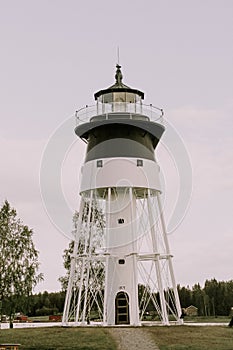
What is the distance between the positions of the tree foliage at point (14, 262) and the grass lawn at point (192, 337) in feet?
38.3

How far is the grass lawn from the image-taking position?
29000 millimetres

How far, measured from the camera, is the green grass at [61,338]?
29.6 meters

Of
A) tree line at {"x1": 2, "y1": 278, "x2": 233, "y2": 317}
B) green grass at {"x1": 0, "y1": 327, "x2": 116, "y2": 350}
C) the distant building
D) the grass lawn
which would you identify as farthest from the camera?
the distant building

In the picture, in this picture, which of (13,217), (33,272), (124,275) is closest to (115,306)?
(124,275)

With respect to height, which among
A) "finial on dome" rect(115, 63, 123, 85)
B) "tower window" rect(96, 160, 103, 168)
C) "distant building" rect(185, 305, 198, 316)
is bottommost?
"distant building" rect(185, 305, 198, 316)

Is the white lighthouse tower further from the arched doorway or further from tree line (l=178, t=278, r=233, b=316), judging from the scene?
tree line (l=178, t=278, r=233, b=316)

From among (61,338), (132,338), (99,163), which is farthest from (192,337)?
(99,163)

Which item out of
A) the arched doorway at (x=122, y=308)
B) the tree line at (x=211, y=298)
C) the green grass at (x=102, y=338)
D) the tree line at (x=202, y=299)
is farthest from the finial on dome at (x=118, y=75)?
the tree line at (x=211, y=298)

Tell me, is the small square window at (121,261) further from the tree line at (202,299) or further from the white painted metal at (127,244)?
the tree line at (202,299)

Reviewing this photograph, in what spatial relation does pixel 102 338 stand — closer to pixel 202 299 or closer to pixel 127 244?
pixel 127 244

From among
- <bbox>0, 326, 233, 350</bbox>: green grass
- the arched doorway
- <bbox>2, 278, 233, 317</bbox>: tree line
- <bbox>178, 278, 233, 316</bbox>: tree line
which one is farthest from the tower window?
<bbox>178, 278, 233, 316</bbox>: tree line

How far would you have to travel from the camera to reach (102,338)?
3056 cm

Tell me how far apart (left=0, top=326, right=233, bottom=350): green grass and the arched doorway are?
10.2ft

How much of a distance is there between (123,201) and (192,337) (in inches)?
369
